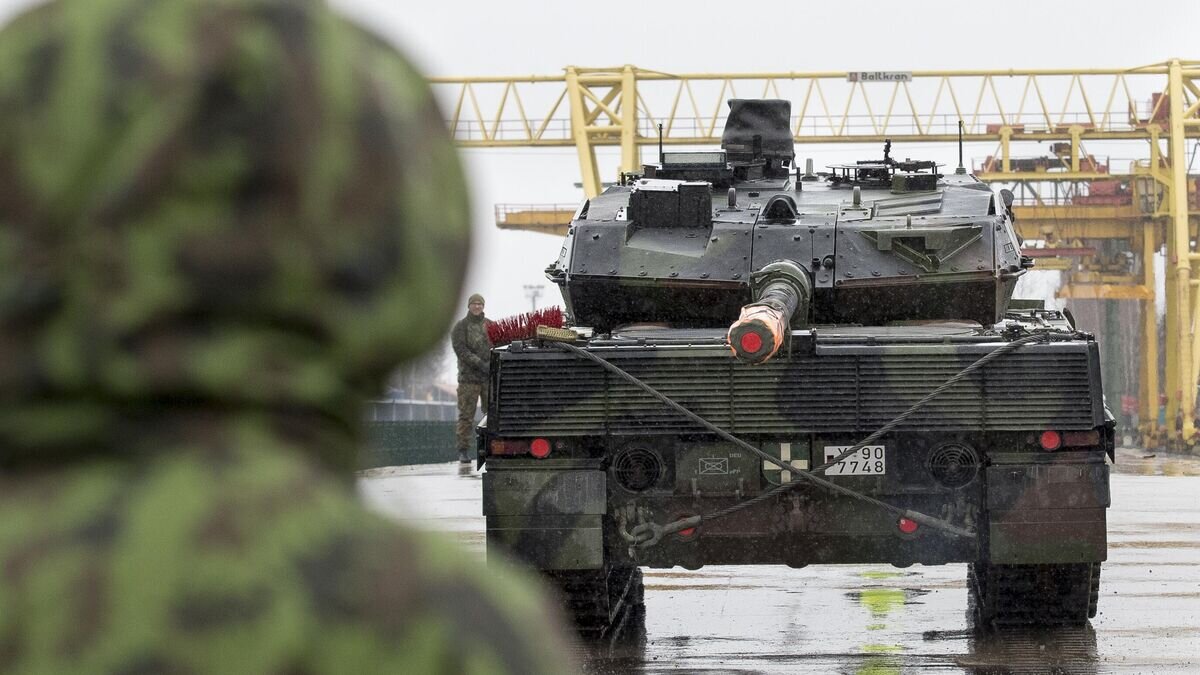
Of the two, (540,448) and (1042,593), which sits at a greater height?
(540,448)

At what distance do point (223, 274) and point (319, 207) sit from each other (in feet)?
0.25

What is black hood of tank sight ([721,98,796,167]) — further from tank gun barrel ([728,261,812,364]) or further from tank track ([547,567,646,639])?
tank track ([547,567,646,639])

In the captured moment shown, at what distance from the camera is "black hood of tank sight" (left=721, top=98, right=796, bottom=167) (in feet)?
42.3

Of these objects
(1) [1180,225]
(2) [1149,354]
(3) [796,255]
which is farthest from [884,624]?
(2) [1149,354]

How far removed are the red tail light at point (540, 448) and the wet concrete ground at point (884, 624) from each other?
91 centimetres

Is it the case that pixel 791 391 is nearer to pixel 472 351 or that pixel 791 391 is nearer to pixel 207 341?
pixel 207 341

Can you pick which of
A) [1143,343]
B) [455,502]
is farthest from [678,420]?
[1143,343]

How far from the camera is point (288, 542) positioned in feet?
4.27

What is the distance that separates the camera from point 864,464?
8.89m

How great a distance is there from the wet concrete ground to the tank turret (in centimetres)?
153

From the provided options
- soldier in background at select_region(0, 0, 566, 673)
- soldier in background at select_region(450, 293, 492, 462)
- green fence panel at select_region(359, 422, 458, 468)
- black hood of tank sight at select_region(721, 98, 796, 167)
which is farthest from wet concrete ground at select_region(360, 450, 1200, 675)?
green fence panel at select_region(359, 422, 458, 468)

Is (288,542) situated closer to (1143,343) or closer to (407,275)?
(407,275)

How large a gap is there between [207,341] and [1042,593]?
8.22 m

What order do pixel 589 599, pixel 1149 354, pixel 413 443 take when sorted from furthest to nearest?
pixel 1149 354 → pixel 413 443 → pixel 589 599
